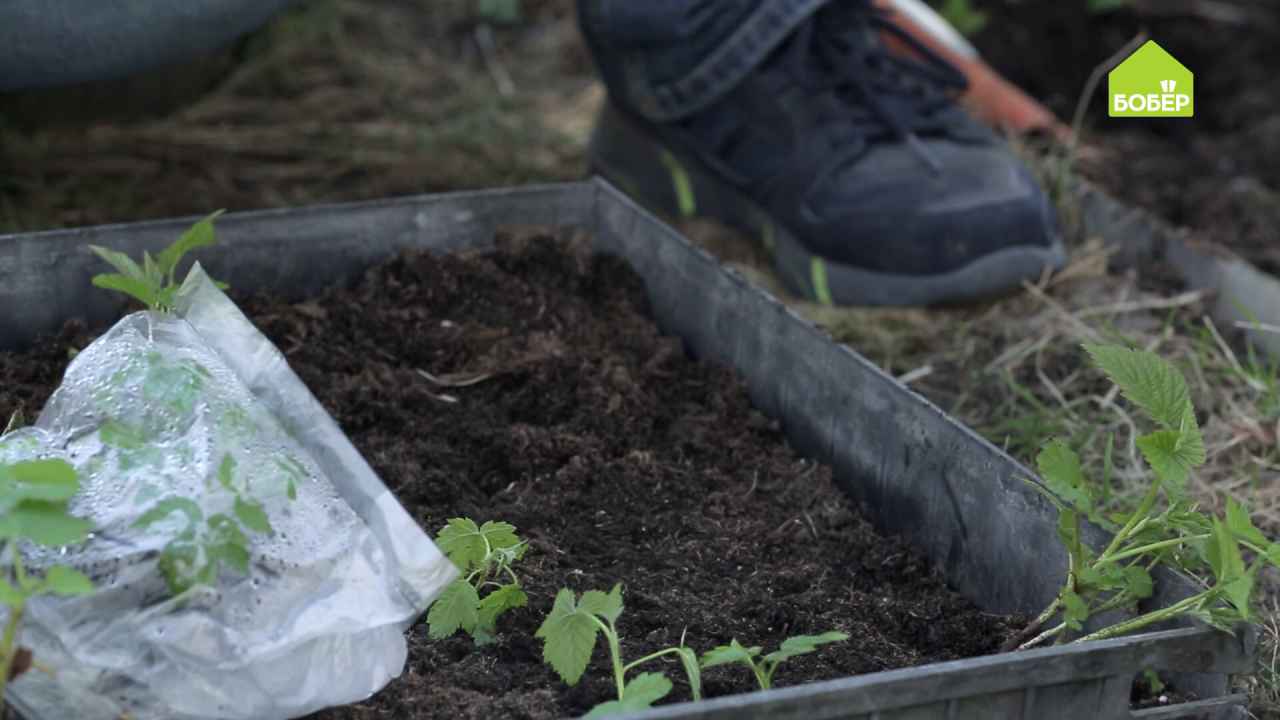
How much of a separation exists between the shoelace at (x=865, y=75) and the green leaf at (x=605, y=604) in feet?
3.84

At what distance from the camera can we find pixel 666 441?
5.21 feet

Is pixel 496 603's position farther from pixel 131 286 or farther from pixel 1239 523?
pixel 1239 523

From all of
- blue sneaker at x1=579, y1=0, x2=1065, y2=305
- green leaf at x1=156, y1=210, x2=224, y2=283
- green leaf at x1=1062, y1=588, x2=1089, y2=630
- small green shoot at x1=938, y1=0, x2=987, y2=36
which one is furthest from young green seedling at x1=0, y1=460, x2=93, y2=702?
small green shoot at x1=938, y1=0, x2=987, y2=36

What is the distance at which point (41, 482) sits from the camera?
99cm

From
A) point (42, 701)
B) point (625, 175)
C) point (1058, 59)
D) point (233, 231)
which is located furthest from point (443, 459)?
point (1058, 59)

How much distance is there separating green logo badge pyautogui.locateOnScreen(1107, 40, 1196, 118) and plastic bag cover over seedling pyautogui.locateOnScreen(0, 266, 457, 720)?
126 centimetres

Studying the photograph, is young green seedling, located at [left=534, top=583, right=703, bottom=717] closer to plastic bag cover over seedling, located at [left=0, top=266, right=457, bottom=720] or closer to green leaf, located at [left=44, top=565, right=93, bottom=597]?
plastic bag cover over seedling, located at [left=0, top=266, right=457, bottom=720]

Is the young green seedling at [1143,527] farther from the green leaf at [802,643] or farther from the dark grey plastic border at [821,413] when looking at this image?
the green leaf at [802,643]

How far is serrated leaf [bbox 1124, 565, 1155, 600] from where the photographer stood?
3.81ft

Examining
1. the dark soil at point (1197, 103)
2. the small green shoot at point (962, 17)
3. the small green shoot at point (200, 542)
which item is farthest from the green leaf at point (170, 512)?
the small green shoot at point (962, 17)

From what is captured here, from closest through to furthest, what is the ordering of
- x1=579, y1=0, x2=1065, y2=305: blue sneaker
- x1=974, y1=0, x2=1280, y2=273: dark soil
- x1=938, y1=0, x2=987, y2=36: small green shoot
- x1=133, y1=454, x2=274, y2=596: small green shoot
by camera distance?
1. x1=133, y1=454, x2=274, y2=596: small green shoot
2. x1=579, y1=0, x2=1065, y2=305: blue sneaker
3. x1=974, y1=0, x2=1280, y2=273: dark soil
4. x1=938, y1=0, x2=987, y2=36: small green shoot

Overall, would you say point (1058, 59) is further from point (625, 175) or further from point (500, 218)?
point (500, 218)

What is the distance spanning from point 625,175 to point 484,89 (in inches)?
25.1

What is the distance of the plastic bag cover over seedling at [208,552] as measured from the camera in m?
1.03
